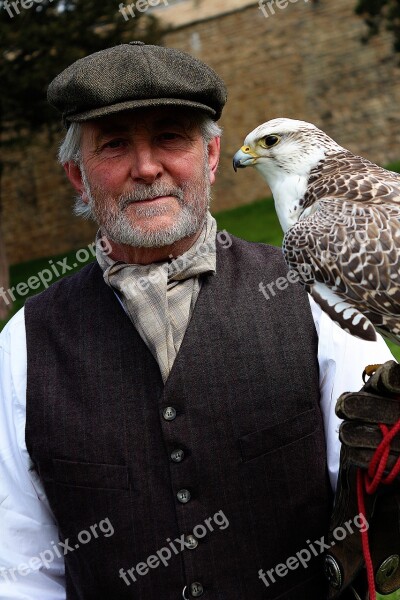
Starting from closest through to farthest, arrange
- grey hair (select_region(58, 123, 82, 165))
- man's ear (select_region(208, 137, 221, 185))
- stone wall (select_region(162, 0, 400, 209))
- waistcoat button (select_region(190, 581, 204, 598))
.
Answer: waistcoat button (select_region(190, 581, 204, 598))
grey hair (select_region(58, 123, 82, 165))
man's ear (select_region(208, 137, 221, 185))
stone wall (select_region(162, 0, 400, 209))

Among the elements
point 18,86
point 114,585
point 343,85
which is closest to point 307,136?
point 114,585

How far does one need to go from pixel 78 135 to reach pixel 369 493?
120cm

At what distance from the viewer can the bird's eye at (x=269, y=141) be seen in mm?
2285

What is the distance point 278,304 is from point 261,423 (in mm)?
325

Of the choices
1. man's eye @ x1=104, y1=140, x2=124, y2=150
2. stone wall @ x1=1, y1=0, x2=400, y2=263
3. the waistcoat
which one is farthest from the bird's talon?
stone wall @ x1=1, y1=0, x2=400, y2=263

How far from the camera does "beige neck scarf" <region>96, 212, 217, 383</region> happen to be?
6.87ft

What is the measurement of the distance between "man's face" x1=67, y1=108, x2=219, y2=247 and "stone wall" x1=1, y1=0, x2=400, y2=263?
16.3m

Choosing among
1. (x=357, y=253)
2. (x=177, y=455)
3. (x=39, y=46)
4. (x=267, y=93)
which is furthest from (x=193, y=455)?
(x=267, y=93)

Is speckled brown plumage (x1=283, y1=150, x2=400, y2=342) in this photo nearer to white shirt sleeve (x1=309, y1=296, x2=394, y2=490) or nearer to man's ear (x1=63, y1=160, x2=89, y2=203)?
white shirt sleeve (x1=309, y1=296, x2=394, y2=490)

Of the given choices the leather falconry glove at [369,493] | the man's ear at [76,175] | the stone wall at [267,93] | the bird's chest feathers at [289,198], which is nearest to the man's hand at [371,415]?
the leather falconry glove at [369,493]

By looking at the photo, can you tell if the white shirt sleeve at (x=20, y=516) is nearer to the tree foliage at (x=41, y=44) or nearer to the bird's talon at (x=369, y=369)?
the bird's talon at (x=369, y=369)

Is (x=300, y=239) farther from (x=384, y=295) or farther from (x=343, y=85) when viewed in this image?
(x=343, y=85)

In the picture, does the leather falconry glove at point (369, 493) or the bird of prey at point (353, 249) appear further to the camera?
the bird of prey at point (353, 249)

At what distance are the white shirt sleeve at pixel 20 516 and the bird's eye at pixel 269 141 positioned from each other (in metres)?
0.90
